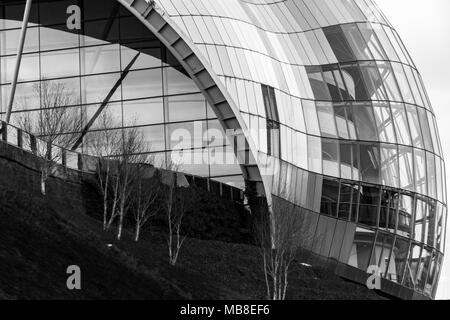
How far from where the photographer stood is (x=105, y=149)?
5741 centimetres

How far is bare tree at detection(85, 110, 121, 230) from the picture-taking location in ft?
172

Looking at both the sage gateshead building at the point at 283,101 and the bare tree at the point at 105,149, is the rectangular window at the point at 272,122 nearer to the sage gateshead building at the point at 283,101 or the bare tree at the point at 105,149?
the sage gateshead building at the point at 283,101

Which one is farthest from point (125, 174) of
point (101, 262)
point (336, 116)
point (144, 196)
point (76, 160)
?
point (336, 116)

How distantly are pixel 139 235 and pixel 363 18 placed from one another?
61.0ft

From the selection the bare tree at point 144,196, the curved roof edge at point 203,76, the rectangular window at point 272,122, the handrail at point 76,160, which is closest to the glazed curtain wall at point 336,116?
the rectangular window at point 272,122

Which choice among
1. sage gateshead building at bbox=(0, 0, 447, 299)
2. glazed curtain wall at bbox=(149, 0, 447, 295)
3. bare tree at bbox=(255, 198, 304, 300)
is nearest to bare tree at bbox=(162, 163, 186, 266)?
bare tree at bbox=(255, 198, 304, 300)

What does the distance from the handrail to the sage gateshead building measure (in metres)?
1.03

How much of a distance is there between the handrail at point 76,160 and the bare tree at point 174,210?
8.65 ft

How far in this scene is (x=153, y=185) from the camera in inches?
2106

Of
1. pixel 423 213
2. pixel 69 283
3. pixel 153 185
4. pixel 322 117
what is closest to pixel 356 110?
pixel 322 117

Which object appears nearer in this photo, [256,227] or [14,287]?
[14,287]

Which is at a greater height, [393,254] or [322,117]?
[322,117]

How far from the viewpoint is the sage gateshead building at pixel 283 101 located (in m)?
59.0
